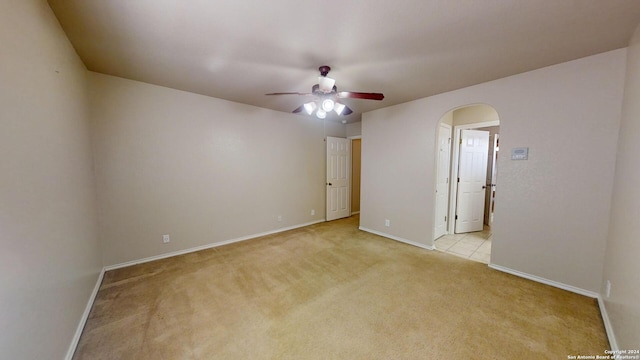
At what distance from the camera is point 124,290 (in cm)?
237

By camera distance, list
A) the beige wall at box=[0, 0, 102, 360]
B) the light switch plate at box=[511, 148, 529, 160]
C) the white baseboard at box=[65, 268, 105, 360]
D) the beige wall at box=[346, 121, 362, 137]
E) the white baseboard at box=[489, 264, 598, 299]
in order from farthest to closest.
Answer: the beige wall at box=[346, 121, 362, 137] < the light switch plate at box=[511, 148, 529, 160] < the white baseboard at box=[489, 264, 598, 299] < the white baseboard at box=[65, 268, 105, 360] < the beige wall at box=[0, 0, 102, 360]

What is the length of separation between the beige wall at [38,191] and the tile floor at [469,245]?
4.26 m

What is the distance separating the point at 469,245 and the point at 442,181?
1165 millimetres

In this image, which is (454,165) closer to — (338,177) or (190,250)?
(338,177)

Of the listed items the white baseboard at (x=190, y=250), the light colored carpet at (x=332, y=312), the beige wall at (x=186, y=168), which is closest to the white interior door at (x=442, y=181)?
the light colored carpet at (x=332, y=312)

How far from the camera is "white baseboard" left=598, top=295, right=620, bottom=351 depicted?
1.62 meters

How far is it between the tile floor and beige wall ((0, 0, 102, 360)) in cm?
426

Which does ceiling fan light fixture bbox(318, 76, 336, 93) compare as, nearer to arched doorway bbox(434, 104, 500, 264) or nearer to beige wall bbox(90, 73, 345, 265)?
beige wall bbox(90, 73, 345, 265)

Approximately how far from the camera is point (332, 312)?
2.04 m

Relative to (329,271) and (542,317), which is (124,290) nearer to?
(329,271)

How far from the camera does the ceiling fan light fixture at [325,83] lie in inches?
89.5

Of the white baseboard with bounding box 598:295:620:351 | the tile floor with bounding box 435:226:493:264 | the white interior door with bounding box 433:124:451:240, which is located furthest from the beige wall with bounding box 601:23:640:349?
the white interior door with bounding box 433:124:451:240

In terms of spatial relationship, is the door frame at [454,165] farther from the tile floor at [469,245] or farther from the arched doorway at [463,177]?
the tile floor at [469,245]

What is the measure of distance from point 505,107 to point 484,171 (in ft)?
6.59
